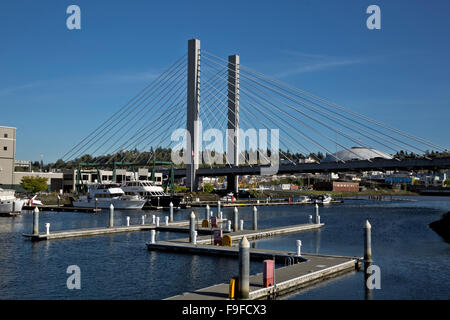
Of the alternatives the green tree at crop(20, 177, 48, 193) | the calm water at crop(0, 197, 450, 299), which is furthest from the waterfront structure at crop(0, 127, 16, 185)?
the calm water at crop(0, 197, 450, 299)

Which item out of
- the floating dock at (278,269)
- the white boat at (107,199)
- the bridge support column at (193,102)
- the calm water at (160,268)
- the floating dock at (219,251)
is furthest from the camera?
the bridge support column at (193,102)

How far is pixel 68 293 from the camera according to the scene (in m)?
21.2

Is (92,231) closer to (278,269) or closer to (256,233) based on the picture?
(256,233)

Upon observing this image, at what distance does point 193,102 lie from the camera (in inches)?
3856

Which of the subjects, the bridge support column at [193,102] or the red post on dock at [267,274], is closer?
the red post on dock at [267,274]

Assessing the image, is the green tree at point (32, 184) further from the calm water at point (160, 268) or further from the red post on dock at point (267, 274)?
the red post on dock at point (267, 274)

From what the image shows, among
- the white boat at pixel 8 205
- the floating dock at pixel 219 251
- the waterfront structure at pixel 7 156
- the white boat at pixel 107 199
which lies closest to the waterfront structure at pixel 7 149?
the waterfront structure at pixel 7 156

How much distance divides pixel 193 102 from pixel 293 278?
7888cm

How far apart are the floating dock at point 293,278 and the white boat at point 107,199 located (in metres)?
57.6

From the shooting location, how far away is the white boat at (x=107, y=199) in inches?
3231

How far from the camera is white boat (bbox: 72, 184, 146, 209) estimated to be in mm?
82062

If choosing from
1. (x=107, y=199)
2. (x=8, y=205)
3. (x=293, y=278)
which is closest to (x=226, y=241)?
(x=293, y=278)
